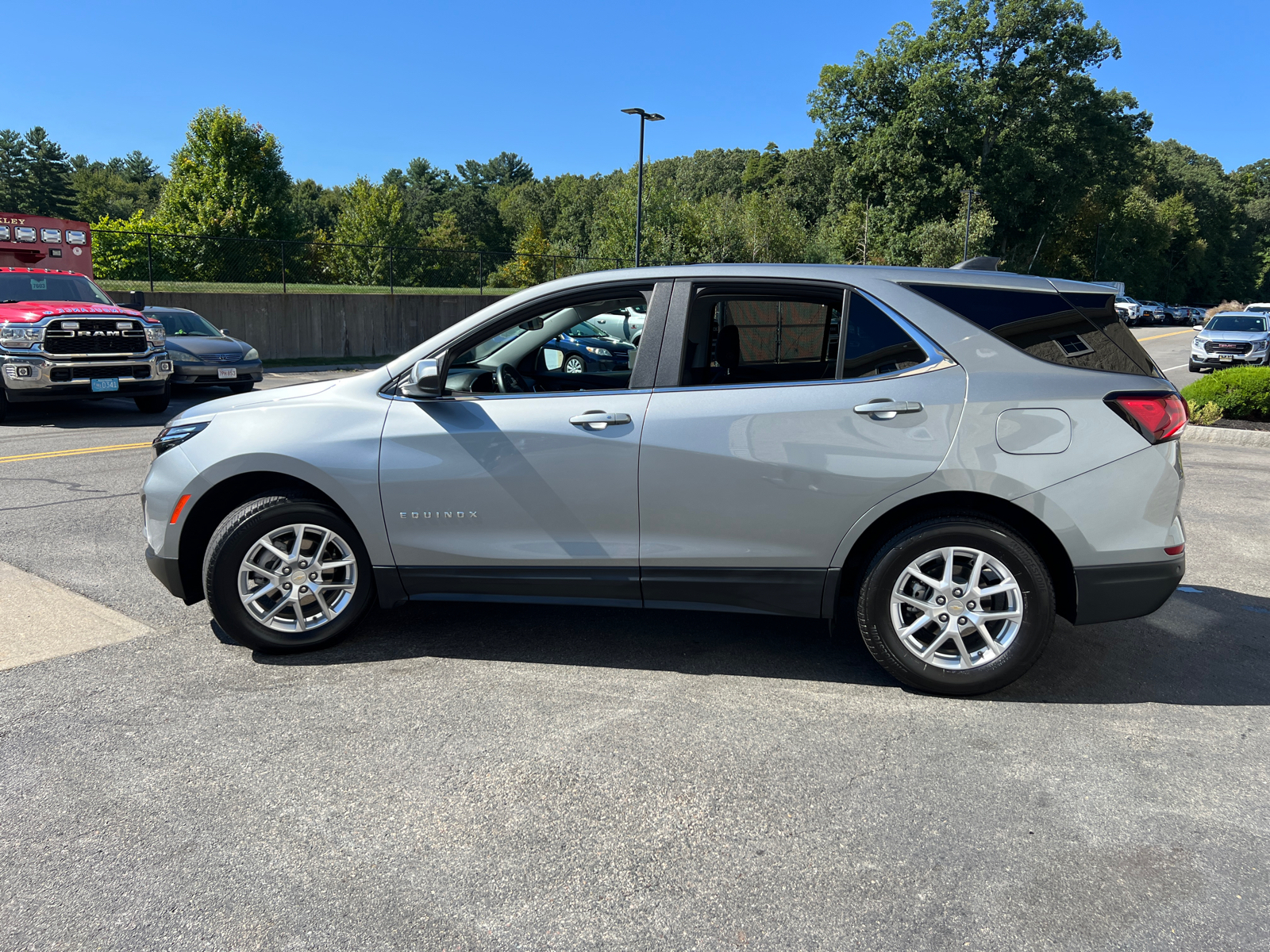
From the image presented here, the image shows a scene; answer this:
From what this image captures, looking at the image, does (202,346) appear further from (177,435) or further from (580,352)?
(580,352)

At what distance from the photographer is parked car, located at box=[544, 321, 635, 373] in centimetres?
430

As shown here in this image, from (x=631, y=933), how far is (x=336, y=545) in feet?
7.89

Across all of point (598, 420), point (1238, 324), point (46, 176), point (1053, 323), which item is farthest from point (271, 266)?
point (46, 176)

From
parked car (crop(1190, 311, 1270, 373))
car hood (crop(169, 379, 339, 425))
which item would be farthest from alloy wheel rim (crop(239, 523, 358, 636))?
parked car (crop(1190, 311, 1270, 373))

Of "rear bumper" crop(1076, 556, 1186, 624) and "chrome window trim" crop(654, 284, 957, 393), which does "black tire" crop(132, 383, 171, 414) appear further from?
"rear bumper" crop(1076, 556, 1186, 624)

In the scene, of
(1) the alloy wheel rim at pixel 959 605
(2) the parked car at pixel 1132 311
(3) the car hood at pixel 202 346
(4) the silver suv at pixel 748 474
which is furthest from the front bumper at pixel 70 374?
Answer: (2) the parked car at pixel 1132 311

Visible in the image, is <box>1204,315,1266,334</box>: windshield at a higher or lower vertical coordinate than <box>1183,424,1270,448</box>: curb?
higher

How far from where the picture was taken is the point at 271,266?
24.8 m

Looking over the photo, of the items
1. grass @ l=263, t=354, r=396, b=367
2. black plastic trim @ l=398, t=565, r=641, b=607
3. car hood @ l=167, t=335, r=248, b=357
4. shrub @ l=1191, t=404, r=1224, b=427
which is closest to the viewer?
black plastic trim @ l=398, t=565, r=641, b=607

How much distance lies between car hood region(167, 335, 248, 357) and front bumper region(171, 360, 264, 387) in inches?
8.7

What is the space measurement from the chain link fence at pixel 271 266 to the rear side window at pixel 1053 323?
22.1m

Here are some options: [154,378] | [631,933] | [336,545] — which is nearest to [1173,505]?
[631,933]

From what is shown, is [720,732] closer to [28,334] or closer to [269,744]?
[269,744]

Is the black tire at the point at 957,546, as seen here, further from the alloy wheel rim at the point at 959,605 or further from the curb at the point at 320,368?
the curb at the point at 320,368
